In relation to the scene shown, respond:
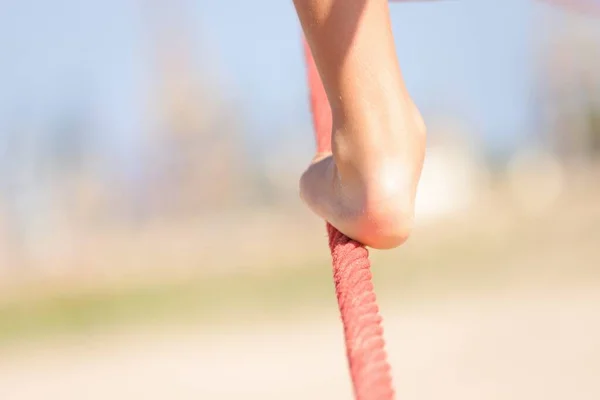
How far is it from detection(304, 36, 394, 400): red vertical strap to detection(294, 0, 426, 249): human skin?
0.09 ft

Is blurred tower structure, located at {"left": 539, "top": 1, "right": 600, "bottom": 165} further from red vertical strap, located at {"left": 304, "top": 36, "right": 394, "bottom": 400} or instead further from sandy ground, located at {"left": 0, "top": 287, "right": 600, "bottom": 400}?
red vertical strap, located at {"left": 304, "top": 36, "right": 394, "bottom": 400}

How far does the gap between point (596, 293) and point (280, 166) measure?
230 inches

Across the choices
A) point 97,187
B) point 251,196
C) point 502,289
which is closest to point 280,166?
point 251,196

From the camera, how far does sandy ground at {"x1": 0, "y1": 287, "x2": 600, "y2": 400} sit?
371cm

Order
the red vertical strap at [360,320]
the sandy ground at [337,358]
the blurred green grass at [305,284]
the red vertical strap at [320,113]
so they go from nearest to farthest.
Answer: the red vertical strap at [360,320] < the red vertical strap at [320,113] < the sandy ground at [337,358] < the blurred green grass at [305,284]

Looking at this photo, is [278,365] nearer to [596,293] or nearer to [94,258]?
[596,293]

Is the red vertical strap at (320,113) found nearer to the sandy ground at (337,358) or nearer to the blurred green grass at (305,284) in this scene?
the sandy ground at (337,358)

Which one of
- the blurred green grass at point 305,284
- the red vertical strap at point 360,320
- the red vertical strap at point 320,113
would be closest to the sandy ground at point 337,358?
the blurred green grass at point 305,284

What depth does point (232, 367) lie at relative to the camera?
4.62m

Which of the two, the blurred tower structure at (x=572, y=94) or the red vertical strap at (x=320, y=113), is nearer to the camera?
the red vertical strap at (x=320, y=113)

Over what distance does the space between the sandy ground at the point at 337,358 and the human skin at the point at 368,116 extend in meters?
2.67

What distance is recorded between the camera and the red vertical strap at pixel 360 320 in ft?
2.20

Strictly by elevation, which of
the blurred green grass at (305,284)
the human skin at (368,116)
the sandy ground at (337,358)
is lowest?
the human skin at (368,116)

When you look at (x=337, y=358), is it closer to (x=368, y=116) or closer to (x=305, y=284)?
(x=305, y=284)
